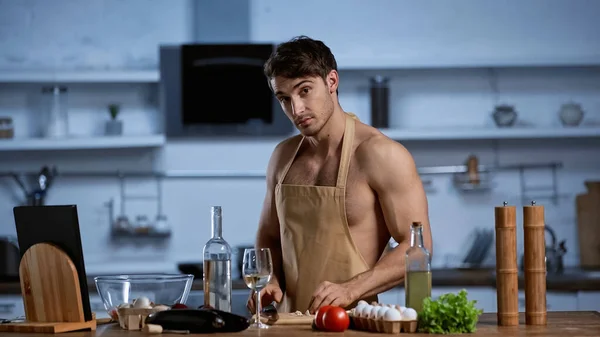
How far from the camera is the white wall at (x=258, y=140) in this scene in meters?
5.64

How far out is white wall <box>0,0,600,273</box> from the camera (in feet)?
18.5

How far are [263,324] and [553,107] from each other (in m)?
3.67

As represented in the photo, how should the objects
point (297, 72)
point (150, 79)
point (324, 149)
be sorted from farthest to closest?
point (150, 79)
point (324, 149)
point (297, 72)

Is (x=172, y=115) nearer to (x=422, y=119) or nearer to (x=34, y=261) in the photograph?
(x=422, y=119)

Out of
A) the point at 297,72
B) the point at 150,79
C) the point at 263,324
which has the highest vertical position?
the point at 150,79

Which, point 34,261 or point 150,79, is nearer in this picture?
point 34,261

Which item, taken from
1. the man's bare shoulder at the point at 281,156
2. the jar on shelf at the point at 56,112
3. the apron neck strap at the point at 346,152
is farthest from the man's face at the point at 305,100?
the jar on shelf at the point at 56,112

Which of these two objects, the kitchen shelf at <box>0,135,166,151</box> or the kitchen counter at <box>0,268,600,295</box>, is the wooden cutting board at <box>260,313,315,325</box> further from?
the kitchen shelf at <box>0,135,166,151</box>

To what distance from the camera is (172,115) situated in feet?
18.1

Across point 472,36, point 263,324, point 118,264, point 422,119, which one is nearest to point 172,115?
point 118,264

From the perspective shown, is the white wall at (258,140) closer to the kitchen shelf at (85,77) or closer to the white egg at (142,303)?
the kitchen shelf at (85,77)

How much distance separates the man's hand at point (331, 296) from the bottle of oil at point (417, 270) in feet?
1.00

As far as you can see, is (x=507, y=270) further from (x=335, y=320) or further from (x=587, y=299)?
(x=587, y=299)

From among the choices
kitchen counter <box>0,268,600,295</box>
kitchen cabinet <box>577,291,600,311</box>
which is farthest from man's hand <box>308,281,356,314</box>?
kitchen cabinet <box>577,291,600,311</box>
